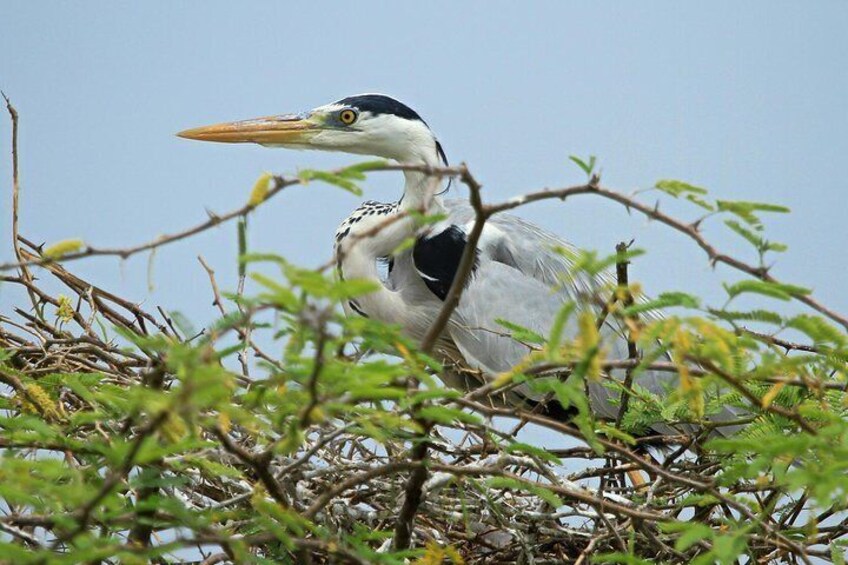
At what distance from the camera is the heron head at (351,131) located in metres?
4.05

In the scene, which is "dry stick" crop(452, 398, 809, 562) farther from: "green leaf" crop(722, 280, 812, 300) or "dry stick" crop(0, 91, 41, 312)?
"dry stick" crop(0, 91, 41, 312)

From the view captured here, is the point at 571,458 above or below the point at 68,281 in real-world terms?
below

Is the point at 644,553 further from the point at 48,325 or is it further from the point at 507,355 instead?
the point at 48,325

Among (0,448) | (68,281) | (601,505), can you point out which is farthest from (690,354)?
(68,281)

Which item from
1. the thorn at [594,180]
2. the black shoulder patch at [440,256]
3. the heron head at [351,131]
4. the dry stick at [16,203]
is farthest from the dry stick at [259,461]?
the heron head at [351,131]

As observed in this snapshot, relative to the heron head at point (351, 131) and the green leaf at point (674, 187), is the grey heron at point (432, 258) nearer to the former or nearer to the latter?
the heron head at point (351, 131)

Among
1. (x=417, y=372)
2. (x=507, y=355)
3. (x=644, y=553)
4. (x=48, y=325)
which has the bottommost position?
(x=644, y=553)

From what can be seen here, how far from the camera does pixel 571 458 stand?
3219 mm

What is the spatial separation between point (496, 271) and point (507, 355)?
0.28 meters

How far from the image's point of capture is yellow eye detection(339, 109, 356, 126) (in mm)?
4105

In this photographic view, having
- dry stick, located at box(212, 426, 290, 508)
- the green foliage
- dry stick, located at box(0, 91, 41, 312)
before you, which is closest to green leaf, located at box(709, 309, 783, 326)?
the green foliage

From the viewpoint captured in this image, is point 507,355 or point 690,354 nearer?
point 690,354

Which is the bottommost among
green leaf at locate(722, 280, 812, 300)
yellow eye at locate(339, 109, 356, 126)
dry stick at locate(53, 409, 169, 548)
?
dry stick at locate(53, 409, 169, 548)

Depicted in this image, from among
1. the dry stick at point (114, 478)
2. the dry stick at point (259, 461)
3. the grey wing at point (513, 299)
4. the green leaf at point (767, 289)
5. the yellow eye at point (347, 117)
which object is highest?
the yellow eye at point (347, 117)
